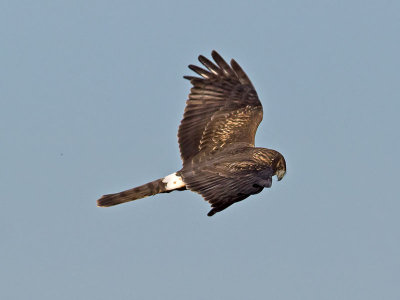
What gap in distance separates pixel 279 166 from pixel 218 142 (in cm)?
137

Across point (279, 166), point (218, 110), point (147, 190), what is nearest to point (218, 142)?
point (218, 110)

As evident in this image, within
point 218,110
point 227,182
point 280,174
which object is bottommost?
point 227,182

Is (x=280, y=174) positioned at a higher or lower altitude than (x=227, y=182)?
higher

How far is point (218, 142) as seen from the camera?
48.6 ft

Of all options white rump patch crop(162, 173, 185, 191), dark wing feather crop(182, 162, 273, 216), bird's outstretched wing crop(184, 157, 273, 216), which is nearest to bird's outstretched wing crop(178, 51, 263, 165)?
white rump patch crop(162, 173, 185, 191)

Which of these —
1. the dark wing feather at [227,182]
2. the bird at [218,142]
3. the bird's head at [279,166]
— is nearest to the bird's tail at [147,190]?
the bird at [218,142]

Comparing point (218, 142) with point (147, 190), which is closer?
point (147, 190)

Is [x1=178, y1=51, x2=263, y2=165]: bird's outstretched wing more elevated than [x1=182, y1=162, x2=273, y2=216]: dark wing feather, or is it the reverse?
[x1=178, y1=51, x2=263, y2=165]: bird's outstretched wing

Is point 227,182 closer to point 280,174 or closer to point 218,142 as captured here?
point 280,174

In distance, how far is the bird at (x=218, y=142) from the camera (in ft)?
40.9

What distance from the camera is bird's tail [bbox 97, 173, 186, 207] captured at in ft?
45.2

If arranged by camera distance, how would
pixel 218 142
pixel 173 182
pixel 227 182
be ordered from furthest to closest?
pixel 218 142
pixel 173 182
pixel 227 182

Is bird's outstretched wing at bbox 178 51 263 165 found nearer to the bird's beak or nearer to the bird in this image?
the bird

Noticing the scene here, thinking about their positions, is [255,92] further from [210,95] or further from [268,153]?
[268,153]
